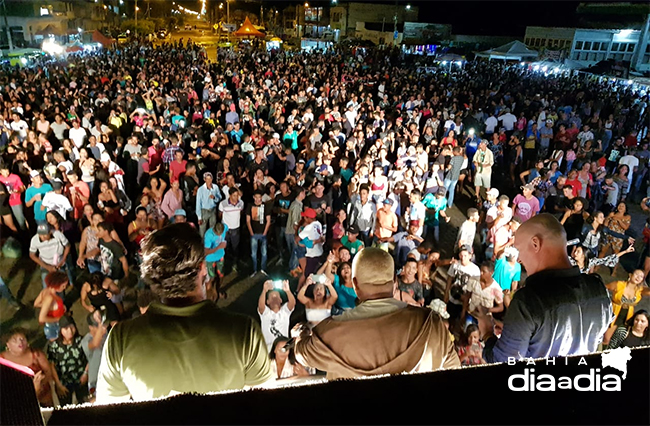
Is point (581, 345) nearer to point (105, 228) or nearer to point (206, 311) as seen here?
point (206, 311)

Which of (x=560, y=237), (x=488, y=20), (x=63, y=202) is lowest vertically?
(x=63, y=202)

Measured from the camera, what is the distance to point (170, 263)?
5.18 feet

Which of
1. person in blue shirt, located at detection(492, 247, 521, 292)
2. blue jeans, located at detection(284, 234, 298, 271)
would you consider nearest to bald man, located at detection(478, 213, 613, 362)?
person in blue shirt, located at detection(492, 247, 521, 292)

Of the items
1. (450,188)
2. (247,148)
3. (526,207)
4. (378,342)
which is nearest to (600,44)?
(450,188)

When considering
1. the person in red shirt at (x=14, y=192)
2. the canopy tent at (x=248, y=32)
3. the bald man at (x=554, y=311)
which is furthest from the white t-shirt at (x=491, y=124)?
the canopy tent at (x=248, y=32)

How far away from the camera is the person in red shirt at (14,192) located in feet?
20.3

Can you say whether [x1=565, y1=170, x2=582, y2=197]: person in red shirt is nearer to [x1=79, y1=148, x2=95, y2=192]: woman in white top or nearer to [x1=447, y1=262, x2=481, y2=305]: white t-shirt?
[x1=447, y1=262, x2=481, y2=305]: white t-shirt

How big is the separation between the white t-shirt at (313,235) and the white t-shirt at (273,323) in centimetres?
142

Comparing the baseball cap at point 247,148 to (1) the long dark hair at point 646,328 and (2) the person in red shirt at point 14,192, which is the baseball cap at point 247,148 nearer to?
(2) the person in red shirt at point 14,192

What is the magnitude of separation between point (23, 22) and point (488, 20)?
2529 inches

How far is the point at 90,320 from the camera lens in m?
3.79

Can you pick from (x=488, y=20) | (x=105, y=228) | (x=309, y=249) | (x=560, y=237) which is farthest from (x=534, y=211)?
(x=488, y=20)

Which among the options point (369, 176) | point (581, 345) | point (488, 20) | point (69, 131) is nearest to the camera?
point (581, 345)

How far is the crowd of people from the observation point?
14.2ft
